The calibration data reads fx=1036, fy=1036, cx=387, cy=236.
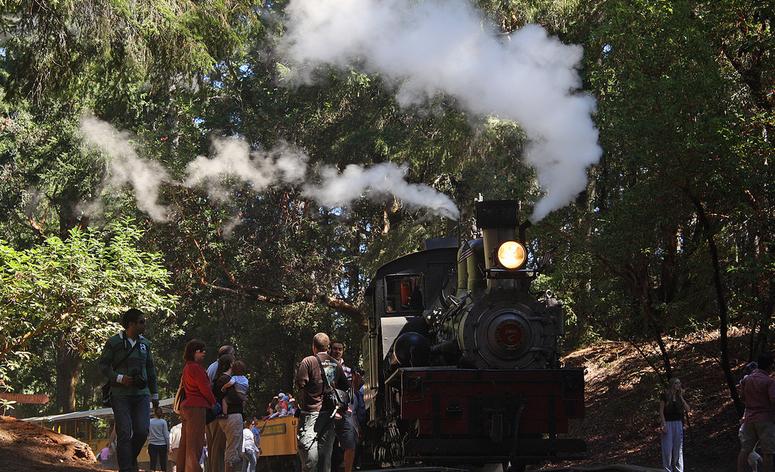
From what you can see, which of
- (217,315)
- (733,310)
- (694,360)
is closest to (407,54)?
(733,310)

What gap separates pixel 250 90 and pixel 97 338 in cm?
1224

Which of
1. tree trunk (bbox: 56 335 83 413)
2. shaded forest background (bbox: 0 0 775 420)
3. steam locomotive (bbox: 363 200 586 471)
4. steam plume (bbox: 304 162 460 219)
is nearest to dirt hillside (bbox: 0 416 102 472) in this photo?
steam locomotive (bbox: 363 200 586 471)

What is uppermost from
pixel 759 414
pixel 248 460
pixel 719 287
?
pixel 719 287

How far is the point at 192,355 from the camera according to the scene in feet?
30.8

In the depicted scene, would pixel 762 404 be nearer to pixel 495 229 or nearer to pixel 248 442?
pixel 495 229

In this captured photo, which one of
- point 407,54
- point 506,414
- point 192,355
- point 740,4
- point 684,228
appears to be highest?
point 407,54

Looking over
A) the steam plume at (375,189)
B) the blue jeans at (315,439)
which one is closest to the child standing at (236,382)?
the blue jeans at (315,439)

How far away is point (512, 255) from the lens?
10227mm

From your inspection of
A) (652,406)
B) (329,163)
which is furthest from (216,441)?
(329,163)

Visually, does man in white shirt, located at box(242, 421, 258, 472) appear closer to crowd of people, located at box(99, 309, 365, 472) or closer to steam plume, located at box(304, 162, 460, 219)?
crowd of people, located at box(99, 309, 365, 472)

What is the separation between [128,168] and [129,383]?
771 inches

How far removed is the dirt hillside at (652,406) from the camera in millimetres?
15617

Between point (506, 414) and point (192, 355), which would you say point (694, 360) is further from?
point (192, 355)

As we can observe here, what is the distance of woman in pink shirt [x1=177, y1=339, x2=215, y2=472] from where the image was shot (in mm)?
9234
